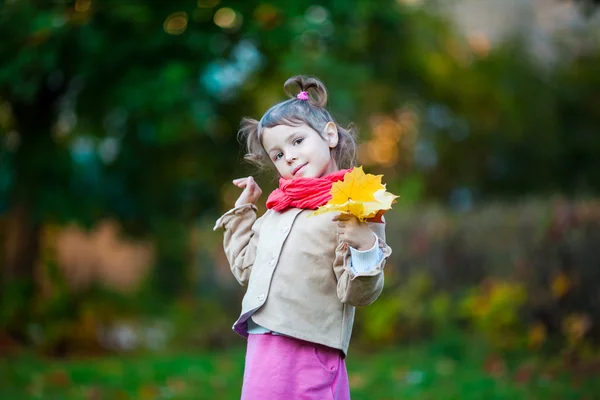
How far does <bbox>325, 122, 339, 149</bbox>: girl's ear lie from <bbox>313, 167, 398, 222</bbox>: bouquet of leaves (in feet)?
1.37

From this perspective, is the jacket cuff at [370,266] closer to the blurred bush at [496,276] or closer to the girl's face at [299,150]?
the girl's face at [299,150]

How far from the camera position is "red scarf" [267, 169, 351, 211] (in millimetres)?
2611

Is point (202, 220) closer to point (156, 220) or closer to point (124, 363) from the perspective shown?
point (156, 220)

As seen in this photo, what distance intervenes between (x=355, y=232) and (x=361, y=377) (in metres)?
4.31

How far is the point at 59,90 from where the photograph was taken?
347 inches

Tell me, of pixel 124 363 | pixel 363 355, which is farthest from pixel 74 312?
pixel 363 355

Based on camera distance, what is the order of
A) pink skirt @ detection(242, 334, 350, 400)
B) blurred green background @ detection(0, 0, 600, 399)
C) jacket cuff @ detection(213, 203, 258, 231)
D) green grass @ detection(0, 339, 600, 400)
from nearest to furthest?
1. pink skirt @ detection(242, 334, 350, 400)
2. jacket cuff @ detection(213, 203, 258, 231)
3. green grass @ detection(0, 339, 600, 400)
4. blurred green background @ detection(0, 0, 600, 399)

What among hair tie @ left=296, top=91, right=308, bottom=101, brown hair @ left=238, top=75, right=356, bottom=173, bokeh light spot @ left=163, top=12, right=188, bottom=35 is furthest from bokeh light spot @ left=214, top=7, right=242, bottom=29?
hair tie @ left=296, top=91, right=308, bottom=101

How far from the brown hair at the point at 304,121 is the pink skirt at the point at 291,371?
694mm

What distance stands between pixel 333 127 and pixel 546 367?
171 inches

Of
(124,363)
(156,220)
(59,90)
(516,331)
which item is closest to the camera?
(516,331)

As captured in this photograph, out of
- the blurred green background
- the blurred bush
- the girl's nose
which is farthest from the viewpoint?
the blurred bush

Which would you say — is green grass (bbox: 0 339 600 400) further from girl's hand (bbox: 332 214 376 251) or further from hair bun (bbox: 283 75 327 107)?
girl's hand (bbox: 332 214 376 251)

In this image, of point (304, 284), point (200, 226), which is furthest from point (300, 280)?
point (200, 226)
